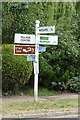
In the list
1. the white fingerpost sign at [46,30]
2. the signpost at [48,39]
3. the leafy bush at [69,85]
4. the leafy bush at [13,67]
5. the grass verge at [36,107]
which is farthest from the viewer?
the leafy bush at [69,85]

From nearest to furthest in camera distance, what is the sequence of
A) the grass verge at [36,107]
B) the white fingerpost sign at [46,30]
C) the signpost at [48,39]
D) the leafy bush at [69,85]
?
1. the grass verge at [36,107]
2. the white fingerpost sign at [46,30]
3. the signpost at [48,39]
4. the leafy bush at [69,85]

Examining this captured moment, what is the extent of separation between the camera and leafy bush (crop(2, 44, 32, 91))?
43.8 ft

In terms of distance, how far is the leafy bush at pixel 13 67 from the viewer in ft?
43.8

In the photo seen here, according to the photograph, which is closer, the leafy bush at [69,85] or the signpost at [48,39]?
the signpost at [48,39]

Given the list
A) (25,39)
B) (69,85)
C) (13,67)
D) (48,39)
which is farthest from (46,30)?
(69,85)

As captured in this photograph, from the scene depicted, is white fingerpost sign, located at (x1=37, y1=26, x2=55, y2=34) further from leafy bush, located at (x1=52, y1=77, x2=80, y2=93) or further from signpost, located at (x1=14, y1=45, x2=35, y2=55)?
leafy bush, located at (x1=52, y1=77, x2=80, y2=93)

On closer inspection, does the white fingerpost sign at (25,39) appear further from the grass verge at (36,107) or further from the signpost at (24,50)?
the grass verge at (36,107)

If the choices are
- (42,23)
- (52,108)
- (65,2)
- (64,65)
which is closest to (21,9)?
(42,23)

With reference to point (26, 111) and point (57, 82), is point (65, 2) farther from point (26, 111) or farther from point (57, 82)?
point (26, 111)

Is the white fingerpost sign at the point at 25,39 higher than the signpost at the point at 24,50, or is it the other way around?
the white fingerpost sign at the point at 25,39

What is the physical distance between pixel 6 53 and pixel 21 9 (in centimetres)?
243

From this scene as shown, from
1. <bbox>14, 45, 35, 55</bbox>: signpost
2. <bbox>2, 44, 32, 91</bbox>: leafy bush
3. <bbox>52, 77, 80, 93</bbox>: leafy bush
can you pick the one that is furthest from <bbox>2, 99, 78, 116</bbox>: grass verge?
<bbox>52, 77, 80, 93</bbox>: leafy bush

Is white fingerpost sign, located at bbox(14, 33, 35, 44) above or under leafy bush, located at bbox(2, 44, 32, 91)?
above

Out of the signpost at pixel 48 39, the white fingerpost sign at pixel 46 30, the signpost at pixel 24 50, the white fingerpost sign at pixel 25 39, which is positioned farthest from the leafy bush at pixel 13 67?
the white fingerpost sign at pixel 46 30
